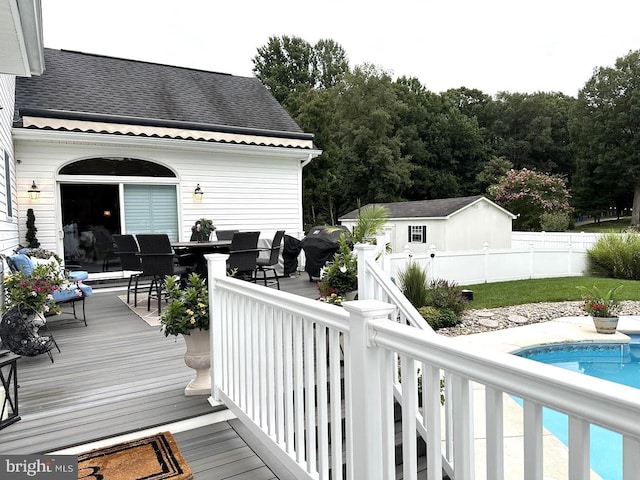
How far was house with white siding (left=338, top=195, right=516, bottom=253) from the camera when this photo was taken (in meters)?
16.2

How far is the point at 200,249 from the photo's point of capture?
20.3 feet

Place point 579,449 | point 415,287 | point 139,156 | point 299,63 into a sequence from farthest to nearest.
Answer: point 299,63
point 139,156
point 415,287
point 579,449

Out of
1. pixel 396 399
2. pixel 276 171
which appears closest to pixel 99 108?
pixel 276 171

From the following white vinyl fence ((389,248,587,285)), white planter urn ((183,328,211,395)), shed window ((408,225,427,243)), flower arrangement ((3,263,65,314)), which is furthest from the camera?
shed window ((408,225,427,243))

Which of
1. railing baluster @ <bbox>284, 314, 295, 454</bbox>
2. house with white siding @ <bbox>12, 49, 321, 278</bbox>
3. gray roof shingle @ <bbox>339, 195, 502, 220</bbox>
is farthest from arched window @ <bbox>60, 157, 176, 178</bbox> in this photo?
gray roof shingle @ <bbox>339, 195, 502, 220</bbox>

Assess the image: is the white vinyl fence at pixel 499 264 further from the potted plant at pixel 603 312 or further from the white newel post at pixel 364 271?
the white newel post at pixel 364 271

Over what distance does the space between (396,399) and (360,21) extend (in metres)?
27.7

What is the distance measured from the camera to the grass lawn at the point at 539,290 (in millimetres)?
9086

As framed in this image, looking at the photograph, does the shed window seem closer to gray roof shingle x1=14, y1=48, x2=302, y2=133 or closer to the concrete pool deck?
gray roof shingle x1=14, y1=48, x2=302, y2=133

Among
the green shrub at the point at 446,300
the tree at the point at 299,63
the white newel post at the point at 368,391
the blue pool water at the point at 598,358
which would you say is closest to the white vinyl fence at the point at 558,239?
the green shrub at the point at 446,300

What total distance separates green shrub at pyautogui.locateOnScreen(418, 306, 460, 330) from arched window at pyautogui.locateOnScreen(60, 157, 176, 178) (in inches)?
214

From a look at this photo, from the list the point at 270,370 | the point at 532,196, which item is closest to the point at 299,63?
the point at 532,196

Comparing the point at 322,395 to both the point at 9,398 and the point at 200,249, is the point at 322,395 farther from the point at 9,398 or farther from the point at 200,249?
the point at 200,249

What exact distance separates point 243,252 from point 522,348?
13.5 feet
